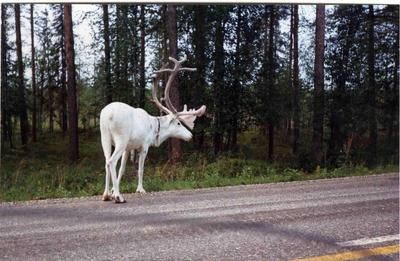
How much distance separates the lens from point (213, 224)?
2125 millimetres

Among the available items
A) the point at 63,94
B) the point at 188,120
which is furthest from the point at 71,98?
the point at 188,120

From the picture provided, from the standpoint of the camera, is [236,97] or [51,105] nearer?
[51,105]

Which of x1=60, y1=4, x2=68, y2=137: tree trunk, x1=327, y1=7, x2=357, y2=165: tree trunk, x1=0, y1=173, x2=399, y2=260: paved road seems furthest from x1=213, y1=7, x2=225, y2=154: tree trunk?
x1=60, y1=4, x2=68, y2=137: tree trunk

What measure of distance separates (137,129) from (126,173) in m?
0.32

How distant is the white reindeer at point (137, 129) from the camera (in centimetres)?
261

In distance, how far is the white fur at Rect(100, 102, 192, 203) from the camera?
261cm

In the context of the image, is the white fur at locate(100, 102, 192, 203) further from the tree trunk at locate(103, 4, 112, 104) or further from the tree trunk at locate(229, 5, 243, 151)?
the tree trunk at locate(229, 5, 243, 151)

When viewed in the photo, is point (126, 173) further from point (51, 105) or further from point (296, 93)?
point (296, 93)

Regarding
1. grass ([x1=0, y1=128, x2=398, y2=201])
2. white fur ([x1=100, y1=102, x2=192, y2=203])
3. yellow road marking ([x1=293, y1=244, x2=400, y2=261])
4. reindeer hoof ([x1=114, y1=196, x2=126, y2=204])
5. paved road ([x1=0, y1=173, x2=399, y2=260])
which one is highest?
white fur ([x1=100, y1=102, x2=192, y2=203])

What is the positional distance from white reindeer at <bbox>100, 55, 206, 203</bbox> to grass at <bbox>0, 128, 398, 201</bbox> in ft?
0.18

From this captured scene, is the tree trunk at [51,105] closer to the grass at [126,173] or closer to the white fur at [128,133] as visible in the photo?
the grass at [126,173]

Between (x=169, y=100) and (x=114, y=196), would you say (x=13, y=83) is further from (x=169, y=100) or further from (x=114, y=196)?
(x=169, y=100)

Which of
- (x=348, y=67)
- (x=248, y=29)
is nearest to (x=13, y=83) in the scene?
(x=248, y=29)

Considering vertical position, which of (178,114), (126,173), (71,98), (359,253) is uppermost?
(71,98)
